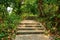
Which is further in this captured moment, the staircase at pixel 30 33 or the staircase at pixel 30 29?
the staircase at pixel 30 29

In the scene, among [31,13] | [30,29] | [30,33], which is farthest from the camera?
[31,13]

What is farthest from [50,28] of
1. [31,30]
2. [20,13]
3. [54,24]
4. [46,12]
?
[20,13]

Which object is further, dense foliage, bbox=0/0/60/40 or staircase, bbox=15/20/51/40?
dense foliage, bbox=0/0/60/40

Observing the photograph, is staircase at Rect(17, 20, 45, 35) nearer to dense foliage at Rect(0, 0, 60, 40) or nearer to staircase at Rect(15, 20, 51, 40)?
staircase at Rect(15, 20, 51, 40)

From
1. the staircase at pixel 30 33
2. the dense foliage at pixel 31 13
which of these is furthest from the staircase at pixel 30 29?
the dense foliage at pixel 31 13

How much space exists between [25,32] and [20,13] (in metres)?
3.80

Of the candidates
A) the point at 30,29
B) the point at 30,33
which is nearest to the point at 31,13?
the point at 30,29

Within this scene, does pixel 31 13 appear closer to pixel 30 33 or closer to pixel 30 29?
pixel 30 29

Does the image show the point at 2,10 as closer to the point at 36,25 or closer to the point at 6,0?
the point at 6,0

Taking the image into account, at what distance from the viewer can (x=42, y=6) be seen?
1152cm

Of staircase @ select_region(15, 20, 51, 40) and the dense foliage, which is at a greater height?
the dense foliage

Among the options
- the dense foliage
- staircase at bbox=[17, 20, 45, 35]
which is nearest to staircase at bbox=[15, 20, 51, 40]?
staircase at bbox=[17, 20, 45, 35]

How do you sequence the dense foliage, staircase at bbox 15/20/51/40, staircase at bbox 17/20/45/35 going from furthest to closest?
staircase at bbox 17/20/45/35 < the dense foliage < staircase at bbox 15/20/51/40

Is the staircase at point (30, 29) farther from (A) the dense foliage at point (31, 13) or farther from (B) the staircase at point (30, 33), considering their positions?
(A) the dense foliage at point (31, 13)
